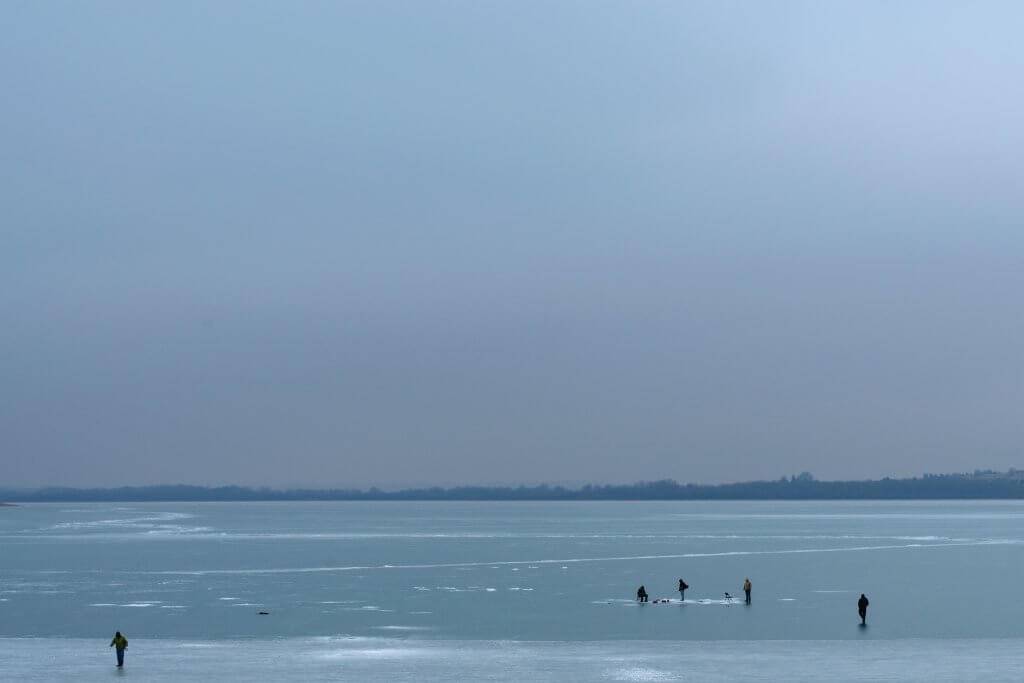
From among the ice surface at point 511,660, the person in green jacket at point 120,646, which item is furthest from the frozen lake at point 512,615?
the person in green jacket at point 120,646

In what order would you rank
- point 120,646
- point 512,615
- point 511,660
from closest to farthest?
point 120,646 < point 511,660 < point 512,615

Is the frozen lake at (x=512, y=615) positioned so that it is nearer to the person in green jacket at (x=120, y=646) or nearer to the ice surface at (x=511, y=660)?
the ice surface at (x=511, y=660)

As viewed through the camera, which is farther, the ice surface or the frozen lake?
the frozen lake

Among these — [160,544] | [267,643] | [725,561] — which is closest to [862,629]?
[267,643]

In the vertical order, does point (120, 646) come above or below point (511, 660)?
above

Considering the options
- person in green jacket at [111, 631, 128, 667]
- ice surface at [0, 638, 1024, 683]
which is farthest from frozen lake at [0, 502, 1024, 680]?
person in green jacket at [111, 631, 128, 667]

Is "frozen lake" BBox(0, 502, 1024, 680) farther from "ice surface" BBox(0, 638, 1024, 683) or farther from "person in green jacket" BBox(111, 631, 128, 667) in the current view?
"person in green jacket" BBox(111, 631, 128, 667)

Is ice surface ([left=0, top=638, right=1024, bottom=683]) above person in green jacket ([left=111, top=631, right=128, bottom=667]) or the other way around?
the other way around

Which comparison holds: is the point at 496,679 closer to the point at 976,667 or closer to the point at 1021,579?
the point at 976,667

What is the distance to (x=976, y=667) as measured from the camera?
2673 cm

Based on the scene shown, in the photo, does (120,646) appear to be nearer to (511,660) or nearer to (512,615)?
(511,660)

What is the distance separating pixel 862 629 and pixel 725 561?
29.6 meters

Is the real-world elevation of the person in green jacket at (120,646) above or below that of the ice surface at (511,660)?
above

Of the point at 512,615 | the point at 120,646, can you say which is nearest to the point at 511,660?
the point at 120,646
